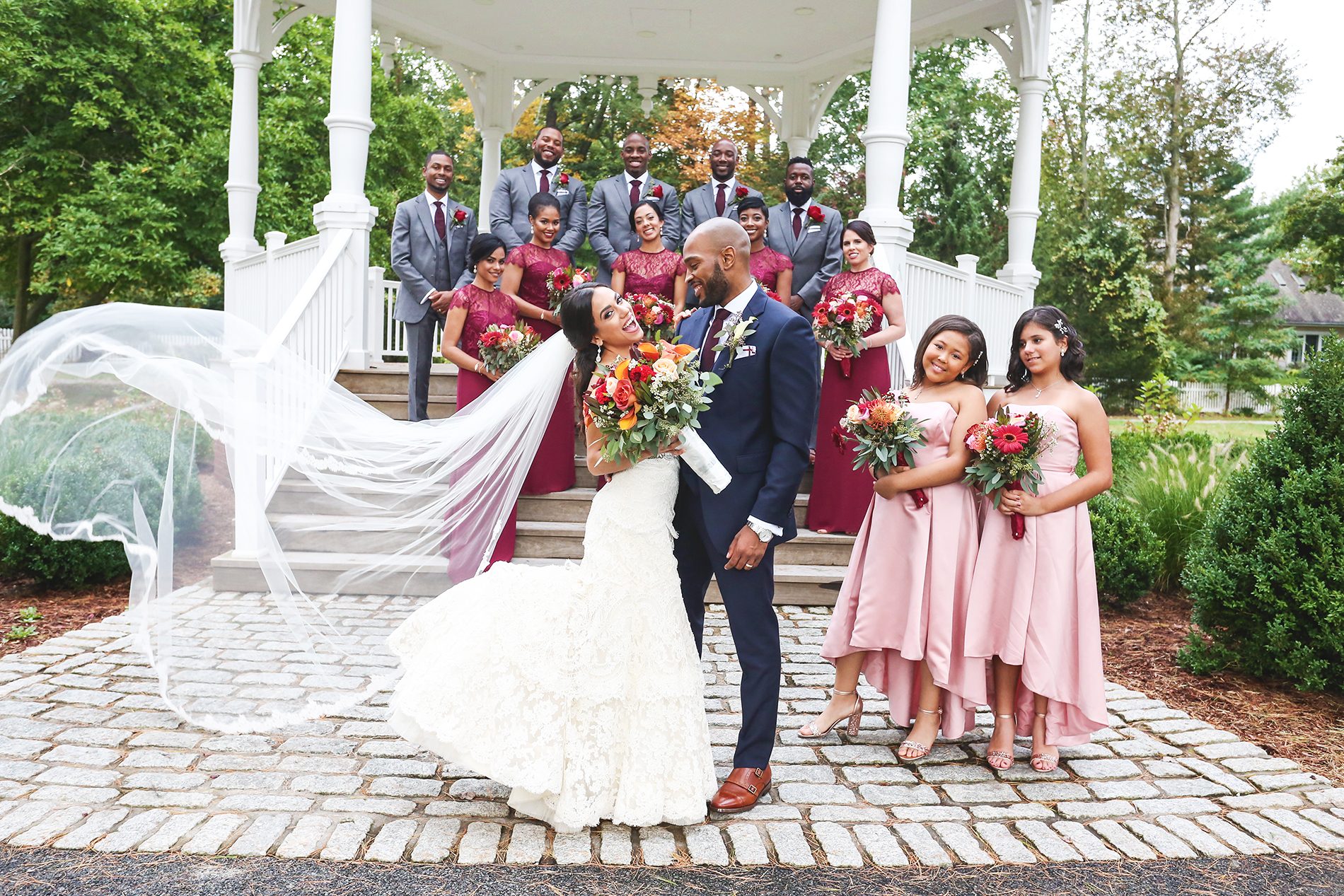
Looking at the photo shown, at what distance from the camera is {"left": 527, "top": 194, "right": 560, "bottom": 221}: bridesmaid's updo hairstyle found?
295 inches

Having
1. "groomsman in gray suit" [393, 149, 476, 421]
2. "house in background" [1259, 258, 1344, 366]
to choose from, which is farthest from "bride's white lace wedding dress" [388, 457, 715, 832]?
"house in background" [1259, 258, 1344, 366]

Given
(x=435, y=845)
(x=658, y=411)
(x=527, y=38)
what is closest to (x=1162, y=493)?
(x=658, y=411)

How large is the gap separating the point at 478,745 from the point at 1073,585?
2.73 meters

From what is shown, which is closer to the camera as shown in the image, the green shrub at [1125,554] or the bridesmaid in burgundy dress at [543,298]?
the green shrub at [1125,554]

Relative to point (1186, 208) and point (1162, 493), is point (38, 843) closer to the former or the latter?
point (1162, 493)

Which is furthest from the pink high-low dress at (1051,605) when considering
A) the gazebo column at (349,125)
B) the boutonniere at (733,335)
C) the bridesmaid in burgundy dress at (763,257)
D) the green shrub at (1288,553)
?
the gazebo column at (349,125)

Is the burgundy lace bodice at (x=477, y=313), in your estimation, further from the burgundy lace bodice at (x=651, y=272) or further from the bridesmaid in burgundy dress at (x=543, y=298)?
the burgundy lace bodice at (x=651, y=272)

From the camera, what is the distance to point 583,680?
356cm

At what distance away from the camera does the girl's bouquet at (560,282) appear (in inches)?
292

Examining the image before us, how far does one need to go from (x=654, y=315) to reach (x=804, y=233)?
2.46 meters

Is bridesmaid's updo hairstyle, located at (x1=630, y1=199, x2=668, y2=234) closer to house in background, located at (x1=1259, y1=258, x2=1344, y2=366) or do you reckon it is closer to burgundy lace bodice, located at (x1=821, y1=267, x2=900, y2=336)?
burgundy lace bodice, located at (x1=821, y1=267, x2=900, y2=336)

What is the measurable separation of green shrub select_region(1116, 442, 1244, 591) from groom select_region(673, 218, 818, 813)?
4916 mm

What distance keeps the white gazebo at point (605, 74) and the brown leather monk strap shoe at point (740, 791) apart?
16.6 feet

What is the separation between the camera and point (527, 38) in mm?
13164
